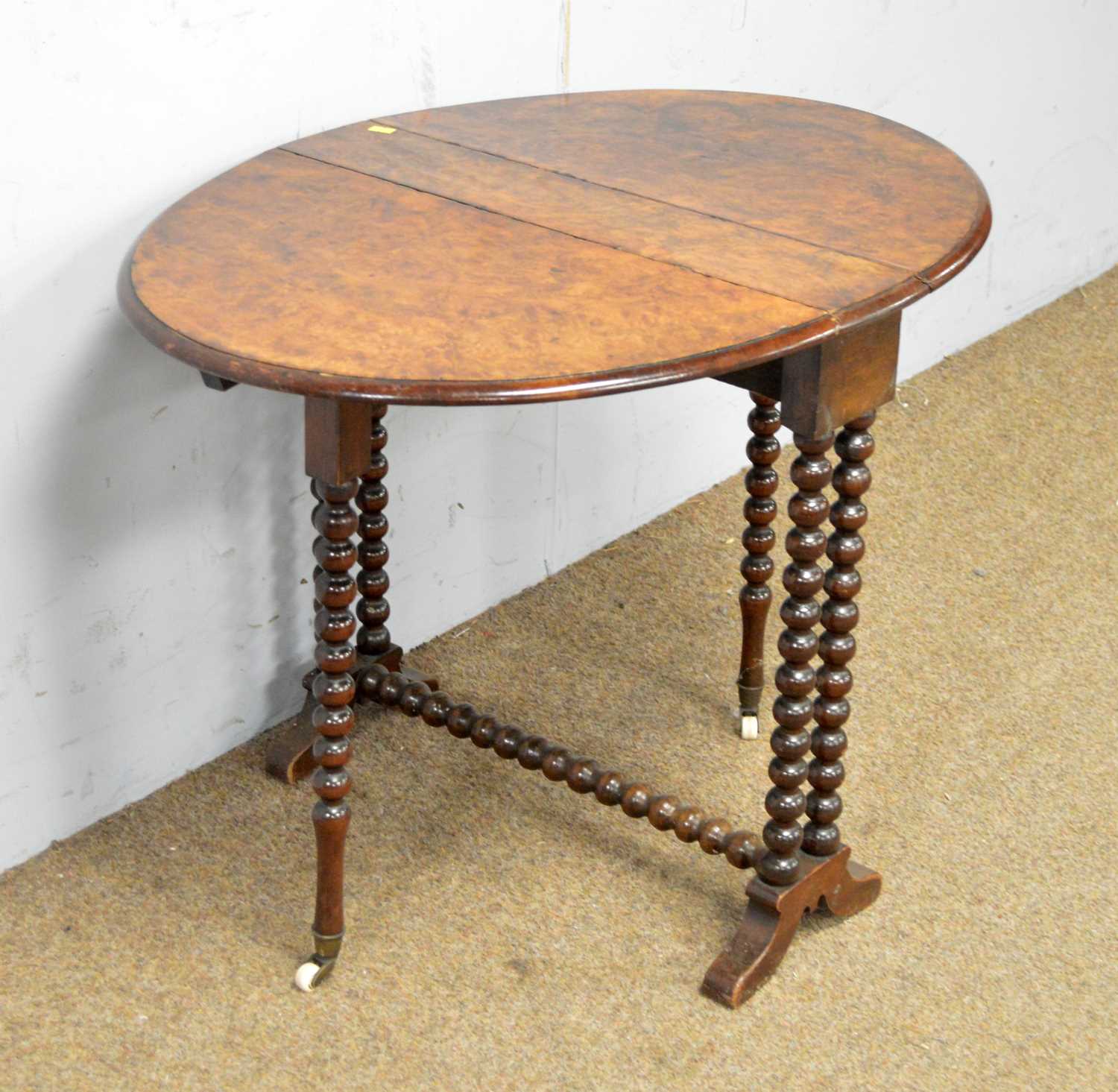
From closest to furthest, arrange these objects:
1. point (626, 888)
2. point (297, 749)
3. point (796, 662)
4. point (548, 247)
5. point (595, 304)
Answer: point (595, 304) → point (548, 247) → point (796, 662) → point (626, 888) → point (297, 749)

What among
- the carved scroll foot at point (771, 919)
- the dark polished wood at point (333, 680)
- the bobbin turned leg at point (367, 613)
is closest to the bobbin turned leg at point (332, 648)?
the dark polished wood at point (333, 680)

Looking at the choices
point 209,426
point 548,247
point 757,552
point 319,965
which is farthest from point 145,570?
point 757,552

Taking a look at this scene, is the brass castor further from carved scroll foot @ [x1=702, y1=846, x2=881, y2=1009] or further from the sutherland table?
carved scroll foot @ [x1=702, y1=846, x2=881, y2=1009]

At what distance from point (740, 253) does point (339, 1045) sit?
100cm

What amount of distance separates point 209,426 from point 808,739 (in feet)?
2.87

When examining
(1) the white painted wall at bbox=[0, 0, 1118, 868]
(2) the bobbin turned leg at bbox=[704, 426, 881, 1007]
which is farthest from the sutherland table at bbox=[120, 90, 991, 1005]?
(1) the white painted wall at bbox=[0, 0, 1118, 868]

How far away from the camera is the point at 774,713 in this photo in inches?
76.3

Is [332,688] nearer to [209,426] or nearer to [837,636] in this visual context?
[209,426]

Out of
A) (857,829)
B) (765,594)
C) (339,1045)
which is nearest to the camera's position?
(339,1045)

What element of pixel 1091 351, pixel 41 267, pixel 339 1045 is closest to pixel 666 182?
pixel 41 267

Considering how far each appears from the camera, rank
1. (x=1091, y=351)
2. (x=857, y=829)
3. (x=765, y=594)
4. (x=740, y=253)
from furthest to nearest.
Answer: (x=1091, y=351), (x=765, y=594), (x=857, y=829), (x=740, y=253)

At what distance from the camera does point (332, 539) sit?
1.82 m

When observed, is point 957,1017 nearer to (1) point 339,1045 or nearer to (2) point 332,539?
(1) point 339,1045

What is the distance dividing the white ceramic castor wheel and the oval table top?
2.62 ft
